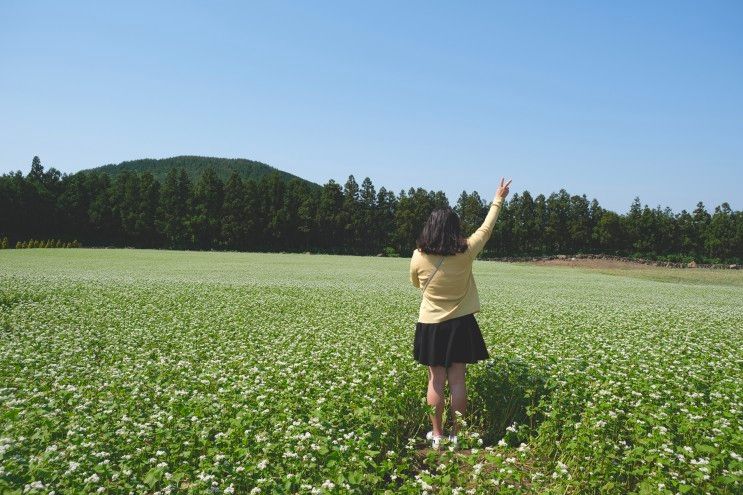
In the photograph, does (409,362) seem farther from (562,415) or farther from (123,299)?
(123,299)

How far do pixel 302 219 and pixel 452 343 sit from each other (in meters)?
99.1

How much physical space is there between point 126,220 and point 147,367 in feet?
325

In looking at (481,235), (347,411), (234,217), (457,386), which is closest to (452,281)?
(481,235)

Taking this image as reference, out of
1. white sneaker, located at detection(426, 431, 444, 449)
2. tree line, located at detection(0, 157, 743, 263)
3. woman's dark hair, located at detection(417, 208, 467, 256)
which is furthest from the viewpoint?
tree line, located at detection(0, 157, 743, 263)

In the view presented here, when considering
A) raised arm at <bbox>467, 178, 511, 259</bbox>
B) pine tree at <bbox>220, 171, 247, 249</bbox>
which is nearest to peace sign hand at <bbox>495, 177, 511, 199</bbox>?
raised arm at <bbox>467, 178, 511, 259</bbox>

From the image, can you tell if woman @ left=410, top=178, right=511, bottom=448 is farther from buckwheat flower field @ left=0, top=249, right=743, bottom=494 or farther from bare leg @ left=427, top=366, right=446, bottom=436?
buckwheat flower field @ left=0, top=249, right=743, bottom=494

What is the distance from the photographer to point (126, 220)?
318ft

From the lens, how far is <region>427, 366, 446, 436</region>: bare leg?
6324 millimetres

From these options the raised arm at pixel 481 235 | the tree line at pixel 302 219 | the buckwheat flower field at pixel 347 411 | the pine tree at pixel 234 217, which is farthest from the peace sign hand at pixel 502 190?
the pine tree at pixel 234 217

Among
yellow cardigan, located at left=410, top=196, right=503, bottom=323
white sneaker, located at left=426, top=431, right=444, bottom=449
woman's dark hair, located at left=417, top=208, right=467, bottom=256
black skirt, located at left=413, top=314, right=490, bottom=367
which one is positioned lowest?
white sneaker, located at left=426, top=431, right=444, bottom=449

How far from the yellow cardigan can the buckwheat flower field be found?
1.51 meters

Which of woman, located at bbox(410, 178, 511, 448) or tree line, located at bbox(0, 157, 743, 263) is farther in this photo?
tree line, located at bbox(0, 157, 743, 263)

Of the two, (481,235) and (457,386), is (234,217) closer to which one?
(457,386)

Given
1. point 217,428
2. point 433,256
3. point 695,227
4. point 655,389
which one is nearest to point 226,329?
point 217,428
